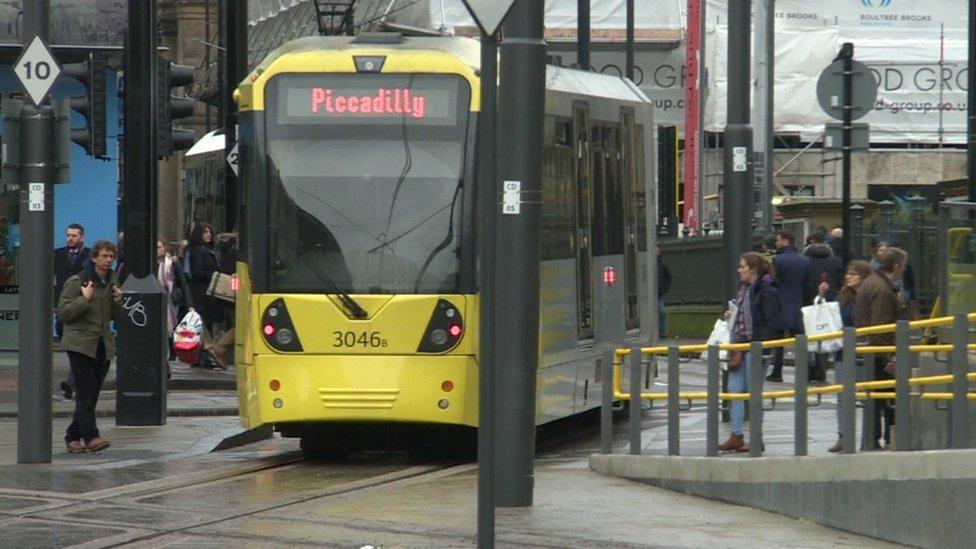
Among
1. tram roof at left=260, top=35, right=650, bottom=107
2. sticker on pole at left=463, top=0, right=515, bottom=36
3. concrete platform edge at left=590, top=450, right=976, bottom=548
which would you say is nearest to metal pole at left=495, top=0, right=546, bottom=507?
concrete platform edge at left=590, top=450, right=976, bottom=548

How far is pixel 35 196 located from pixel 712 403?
5.03 meters

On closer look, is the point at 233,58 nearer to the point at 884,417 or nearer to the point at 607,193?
the point at 607,193

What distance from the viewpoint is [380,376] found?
13.9m

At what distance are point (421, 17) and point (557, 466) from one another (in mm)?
30435

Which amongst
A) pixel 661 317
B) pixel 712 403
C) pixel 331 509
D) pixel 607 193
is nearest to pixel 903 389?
pixel 712 403

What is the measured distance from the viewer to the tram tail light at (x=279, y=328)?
14094mm

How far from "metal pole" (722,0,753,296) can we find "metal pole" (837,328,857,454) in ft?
21.0

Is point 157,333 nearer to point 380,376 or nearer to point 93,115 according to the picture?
point 93,115

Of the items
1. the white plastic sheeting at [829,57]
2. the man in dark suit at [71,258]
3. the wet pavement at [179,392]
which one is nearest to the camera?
the wet pavement at [179,392]

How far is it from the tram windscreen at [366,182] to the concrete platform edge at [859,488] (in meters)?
2.29

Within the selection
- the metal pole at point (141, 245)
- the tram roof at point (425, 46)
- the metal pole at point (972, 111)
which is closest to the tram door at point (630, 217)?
the tram roof at point (425, 46)

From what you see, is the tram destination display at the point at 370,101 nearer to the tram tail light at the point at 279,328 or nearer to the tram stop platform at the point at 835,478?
the tram tail light at the point at 279,328

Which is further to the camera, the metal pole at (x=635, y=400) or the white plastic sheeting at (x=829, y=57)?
the white plastic sheeting at (x=829, y=57)

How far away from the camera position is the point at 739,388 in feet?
46.7
